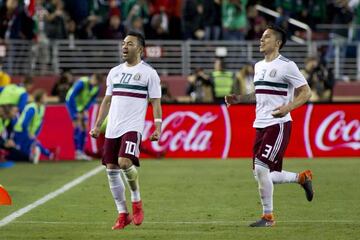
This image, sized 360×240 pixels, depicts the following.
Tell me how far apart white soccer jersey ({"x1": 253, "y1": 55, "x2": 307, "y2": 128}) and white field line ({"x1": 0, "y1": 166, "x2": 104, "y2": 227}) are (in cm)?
307

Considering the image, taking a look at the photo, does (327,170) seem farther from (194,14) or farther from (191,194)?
(194,14)

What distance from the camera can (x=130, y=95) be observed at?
12508mm

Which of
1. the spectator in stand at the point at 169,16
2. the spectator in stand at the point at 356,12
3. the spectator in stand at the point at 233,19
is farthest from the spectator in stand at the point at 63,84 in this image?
the spectator in stand at the point at 356,12

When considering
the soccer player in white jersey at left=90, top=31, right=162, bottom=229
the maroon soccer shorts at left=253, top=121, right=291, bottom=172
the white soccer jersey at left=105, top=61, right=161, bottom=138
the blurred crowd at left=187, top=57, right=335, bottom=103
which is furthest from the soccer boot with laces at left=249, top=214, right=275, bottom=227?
the blurred crowd at left=187, top=57, right=335, bottom=103

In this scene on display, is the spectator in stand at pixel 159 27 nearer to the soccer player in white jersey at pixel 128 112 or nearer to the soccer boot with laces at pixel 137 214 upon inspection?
the soccer player in white jersey at pixel 128 112

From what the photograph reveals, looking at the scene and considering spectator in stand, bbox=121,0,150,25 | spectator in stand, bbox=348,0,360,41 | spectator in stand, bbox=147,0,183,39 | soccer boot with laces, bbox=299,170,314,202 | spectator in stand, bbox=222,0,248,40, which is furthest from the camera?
spectator in stand, bbox=348,0,360,41

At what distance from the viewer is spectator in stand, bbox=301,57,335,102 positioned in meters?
26.8

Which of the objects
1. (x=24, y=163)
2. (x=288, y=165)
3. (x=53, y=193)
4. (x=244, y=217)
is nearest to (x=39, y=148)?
(x=24, y=163)

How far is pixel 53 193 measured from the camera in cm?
1678

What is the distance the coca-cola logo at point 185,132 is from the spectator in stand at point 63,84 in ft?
12.1

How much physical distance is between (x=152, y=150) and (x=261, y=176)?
11322mm

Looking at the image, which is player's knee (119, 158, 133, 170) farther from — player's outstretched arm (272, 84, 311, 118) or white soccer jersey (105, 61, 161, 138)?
player's outstretched arm (272, 84, 311, 118)

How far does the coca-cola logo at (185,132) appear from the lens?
23.7 metres

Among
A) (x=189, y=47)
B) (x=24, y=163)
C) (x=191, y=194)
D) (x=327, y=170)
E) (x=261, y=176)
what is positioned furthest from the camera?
(x=189, y=47)
